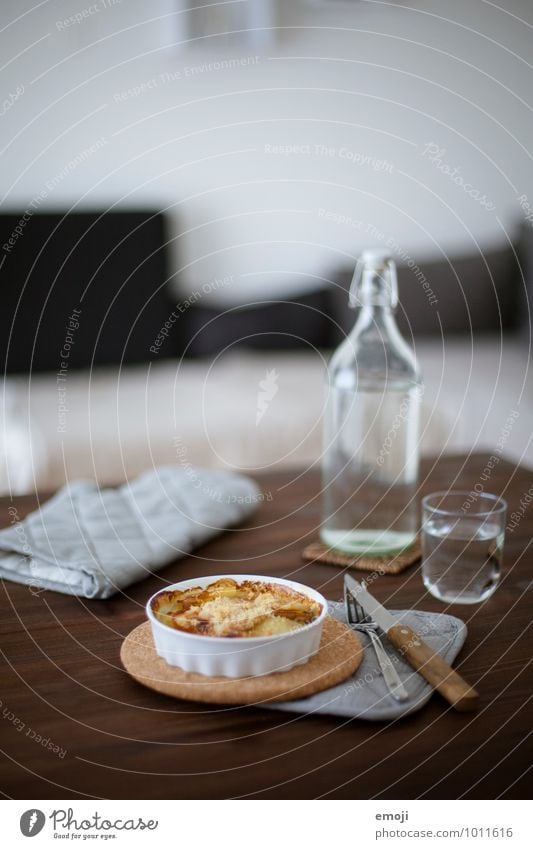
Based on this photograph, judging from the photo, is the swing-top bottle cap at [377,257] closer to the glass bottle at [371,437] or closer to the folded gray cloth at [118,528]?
the glass bottle at [371,437]

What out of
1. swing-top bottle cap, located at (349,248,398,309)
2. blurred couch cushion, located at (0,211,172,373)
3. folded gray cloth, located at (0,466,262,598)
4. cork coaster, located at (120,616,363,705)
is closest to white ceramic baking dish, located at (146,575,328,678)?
cork coaster, located at (120,616,363,705)

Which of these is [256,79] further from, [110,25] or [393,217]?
[393,217]

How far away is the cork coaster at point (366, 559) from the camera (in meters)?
0.70

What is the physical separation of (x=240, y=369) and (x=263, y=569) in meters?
1.32

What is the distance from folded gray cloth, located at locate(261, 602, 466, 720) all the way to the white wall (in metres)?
1.85

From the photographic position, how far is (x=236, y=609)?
0.51 meters

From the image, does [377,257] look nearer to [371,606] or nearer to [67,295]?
[371,606]

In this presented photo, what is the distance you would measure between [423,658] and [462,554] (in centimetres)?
16

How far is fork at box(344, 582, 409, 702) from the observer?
484 millimetres

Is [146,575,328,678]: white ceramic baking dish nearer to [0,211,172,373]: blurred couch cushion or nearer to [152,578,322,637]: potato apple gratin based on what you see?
[152,578,322,637]: potato apple gratin

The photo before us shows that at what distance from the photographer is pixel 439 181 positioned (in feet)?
8.52

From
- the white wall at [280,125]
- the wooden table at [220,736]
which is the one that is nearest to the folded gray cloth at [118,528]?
the wooden table at [220,736]

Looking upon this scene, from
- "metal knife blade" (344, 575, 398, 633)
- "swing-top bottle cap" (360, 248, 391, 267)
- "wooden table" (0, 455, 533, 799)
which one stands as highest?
"swing-top bottle cap" (360, 248, 391, 267)
